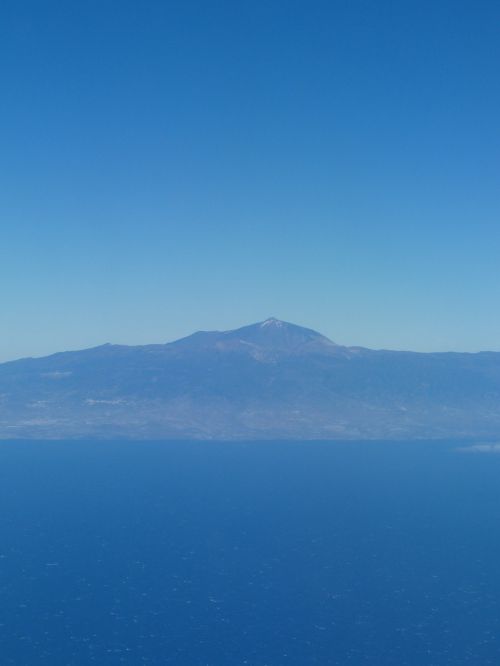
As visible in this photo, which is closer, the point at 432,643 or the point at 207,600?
the point at 432,643

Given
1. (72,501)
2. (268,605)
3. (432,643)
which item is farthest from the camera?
(72,501)

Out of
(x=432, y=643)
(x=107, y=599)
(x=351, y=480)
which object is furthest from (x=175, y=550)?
(x=351, y=480)

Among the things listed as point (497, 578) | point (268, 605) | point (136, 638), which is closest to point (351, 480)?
point (497, 578)

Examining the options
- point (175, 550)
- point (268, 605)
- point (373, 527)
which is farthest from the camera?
point (373, 527)

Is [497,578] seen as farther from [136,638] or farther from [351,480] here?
[351,480]

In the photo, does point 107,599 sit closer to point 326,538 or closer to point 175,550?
point 175,550

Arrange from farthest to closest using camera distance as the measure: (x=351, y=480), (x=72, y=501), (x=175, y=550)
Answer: (x=351, y=480) → (x=72, y=501) → (x=175, y=550)
